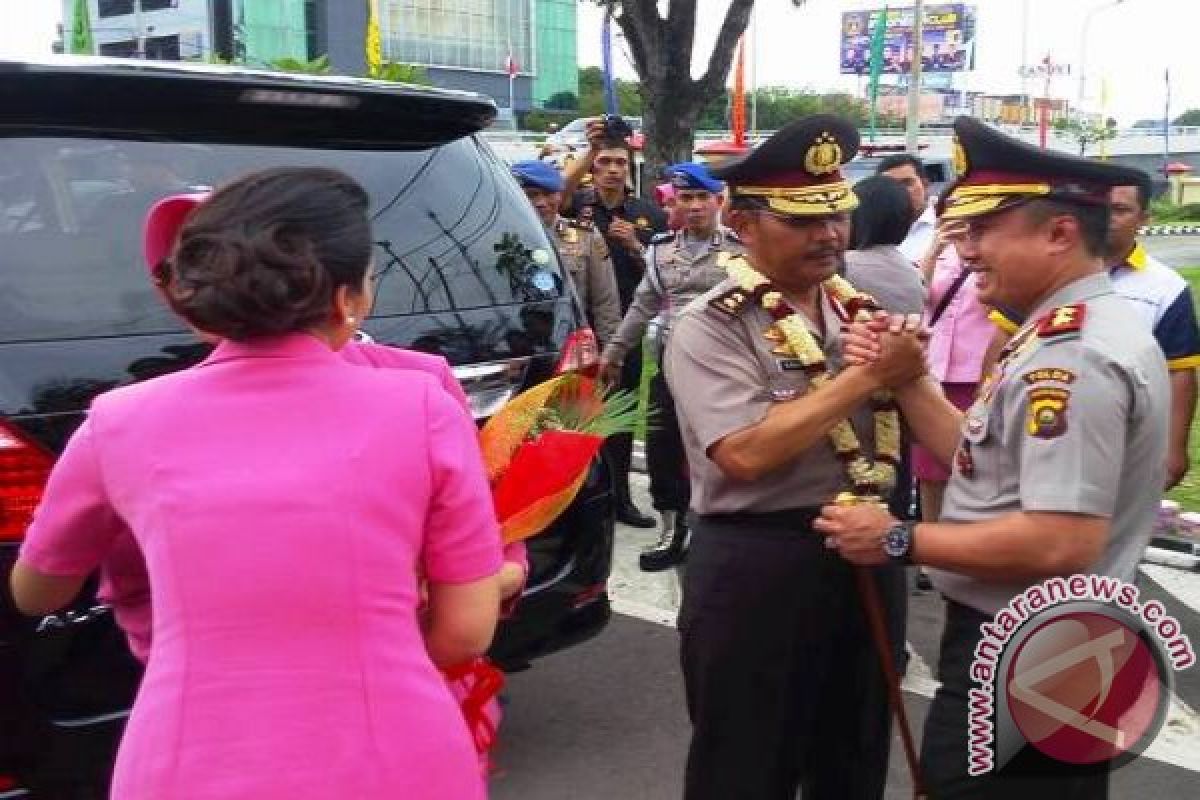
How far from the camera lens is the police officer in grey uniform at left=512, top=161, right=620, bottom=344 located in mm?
5746

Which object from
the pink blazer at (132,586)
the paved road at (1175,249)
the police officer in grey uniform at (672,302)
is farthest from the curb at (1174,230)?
the pink blazer at (132,586)

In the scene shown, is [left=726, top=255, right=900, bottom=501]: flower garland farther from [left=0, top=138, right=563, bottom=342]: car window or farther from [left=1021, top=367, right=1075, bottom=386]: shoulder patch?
[left=0, top=138, right=563, bottom=342]: car window

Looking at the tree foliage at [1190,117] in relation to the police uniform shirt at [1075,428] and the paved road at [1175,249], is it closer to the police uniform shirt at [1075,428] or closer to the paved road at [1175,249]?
the paved road at [1175,249]

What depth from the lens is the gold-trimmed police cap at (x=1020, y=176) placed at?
1957 millimetres

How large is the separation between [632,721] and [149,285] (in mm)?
2051

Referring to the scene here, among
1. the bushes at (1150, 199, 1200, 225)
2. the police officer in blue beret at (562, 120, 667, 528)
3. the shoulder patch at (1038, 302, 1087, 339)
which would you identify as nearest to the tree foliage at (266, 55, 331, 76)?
the police officer in blue beret at (562, 120, 667, 528)

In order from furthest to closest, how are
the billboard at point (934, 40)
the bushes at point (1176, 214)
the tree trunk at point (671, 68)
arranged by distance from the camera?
the billboard at point (934, 40)
the bushes at point (1176, 214)
the tree trunk at point (671, 68)

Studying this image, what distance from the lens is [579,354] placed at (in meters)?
3.25

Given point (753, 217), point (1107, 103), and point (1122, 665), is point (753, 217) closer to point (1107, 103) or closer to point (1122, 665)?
point (1122, 665)

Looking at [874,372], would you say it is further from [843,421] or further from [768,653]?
[768,653]

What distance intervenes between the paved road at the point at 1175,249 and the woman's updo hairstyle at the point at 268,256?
22.7 m

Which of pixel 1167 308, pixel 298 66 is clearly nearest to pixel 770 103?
pixel 298 66

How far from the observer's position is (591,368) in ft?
10.6

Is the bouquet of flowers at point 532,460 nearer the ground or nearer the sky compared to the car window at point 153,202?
nearer the ground
